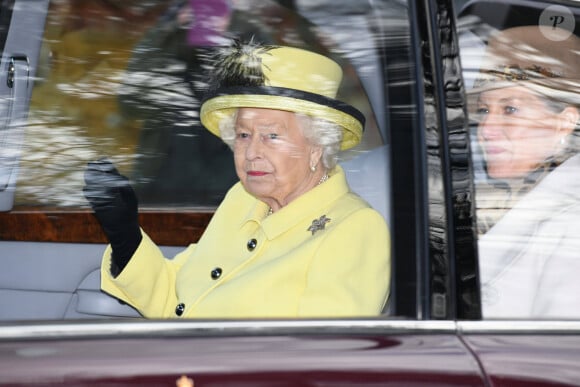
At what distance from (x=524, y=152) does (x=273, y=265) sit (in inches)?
24.4

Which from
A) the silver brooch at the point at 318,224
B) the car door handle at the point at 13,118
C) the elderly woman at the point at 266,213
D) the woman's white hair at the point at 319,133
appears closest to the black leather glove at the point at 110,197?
the elderly woman at the point at 266,213

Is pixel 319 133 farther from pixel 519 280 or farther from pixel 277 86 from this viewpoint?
pixel 519 280

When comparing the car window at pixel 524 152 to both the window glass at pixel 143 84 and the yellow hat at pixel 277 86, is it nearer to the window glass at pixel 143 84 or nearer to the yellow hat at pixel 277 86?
the window glass at pixel 143 84

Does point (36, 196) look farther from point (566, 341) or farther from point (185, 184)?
point (566, 341)

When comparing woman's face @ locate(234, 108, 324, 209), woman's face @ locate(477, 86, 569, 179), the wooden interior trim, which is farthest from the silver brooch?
woman's face @ locate(477, 86, 569, 179)

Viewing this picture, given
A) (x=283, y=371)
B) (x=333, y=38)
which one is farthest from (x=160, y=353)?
(x=333, y=38)

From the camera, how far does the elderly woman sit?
2.35 m

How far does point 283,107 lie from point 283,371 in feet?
2.63

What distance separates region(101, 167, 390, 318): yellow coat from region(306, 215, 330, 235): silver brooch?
0.03 feet

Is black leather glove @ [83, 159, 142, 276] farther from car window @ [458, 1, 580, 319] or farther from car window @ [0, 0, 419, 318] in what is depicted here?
car window @ [458, 1, 580, 319]

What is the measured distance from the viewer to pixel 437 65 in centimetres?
207

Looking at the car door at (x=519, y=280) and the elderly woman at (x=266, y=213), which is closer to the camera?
the car door at (x=519, y=280)

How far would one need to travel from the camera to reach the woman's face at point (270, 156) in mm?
2568

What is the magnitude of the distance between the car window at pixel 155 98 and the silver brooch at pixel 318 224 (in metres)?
0.11
